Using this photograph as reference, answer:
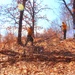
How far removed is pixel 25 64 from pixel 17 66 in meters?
0.51

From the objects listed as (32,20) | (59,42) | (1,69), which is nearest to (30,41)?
(59,42)

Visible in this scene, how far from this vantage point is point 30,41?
71.0 ft

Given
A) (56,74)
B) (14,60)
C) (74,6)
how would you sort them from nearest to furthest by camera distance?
(56,74) < (14,60) < (74,6)

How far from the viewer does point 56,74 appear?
38.2 ft

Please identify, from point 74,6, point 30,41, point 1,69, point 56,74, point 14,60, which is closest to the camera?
point 56,74

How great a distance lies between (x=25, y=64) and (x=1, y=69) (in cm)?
147

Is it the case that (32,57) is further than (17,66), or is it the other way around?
(32,57)

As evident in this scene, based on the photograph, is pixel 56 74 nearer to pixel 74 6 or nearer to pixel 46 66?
pixel 46 66

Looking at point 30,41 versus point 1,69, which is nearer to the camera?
point 1,69

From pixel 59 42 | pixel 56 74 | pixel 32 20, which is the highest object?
pixel 32 20

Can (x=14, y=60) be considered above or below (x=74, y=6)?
below

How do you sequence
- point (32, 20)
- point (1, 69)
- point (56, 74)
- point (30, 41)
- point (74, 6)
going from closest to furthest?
point (56, 74) → point (1, 69) → point (30, 41) → point (74, 6) → point (32, 20)

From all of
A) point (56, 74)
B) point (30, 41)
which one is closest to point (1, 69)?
point (56, 74)

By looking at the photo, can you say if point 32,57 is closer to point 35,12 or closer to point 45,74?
point 45,74
